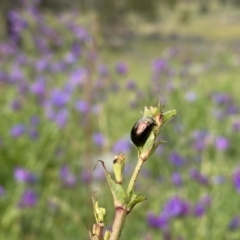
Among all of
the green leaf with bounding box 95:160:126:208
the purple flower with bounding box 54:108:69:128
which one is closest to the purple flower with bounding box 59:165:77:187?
the purple flower with bounding box 54:108:69:128

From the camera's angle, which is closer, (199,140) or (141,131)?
(141,131)

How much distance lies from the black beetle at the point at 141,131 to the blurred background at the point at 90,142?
28.5 inches

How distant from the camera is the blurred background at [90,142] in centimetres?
174

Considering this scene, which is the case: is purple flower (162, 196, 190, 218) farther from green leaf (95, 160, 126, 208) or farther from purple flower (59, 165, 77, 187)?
green leaf (95, 160, 126, 208)

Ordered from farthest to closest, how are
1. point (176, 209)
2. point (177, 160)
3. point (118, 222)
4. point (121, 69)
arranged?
point (121, 69) < point (177, 160) < point (176, 209) < point (118, 222)

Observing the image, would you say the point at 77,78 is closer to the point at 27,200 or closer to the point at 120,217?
the point at 27,200

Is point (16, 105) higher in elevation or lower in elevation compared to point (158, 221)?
higher

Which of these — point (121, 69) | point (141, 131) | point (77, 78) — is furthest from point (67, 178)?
point (141, 131)

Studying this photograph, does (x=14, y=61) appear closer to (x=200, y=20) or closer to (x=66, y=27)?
(x=66, y=27)

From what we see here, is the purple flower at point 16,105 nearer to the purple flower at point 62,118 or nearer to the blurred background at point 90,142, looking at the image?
the blurred background at point 90,142

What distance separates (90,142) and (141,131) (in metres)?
0.98

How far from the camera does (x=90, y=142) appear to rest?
48.5 inches

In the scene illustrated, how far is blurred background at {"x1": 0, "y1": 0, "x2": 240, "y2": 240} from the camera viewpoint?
1744 millimetres

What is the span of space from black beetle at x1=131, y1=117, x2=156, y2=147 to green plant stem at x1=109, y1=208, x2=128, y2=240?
28 mm
